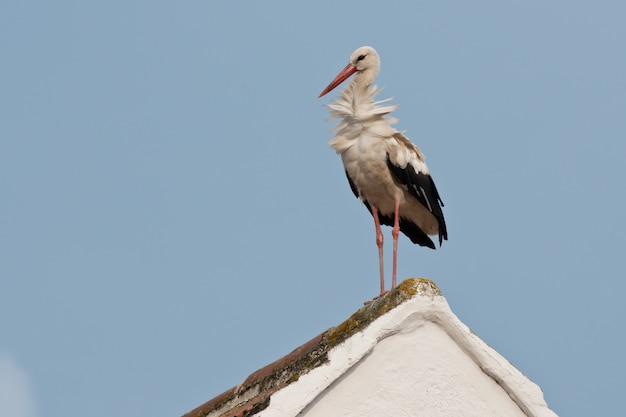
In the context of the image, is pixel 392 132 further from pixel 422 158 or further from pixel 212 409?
pixel 212 409

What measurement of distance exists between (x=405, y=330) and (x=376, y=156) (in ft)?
13.5

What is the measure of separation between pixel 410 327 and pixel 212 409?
5.15 ft

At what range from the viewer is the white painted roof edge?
5.72m

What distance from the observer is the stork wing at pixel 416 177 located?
10195 mm

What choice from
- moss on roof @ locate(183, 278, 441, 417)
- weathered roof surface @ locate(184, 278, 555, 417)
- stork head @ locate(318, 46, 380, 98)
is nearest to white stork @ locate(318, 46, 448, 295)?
stork head @ locate(318, 46, 380, 98)

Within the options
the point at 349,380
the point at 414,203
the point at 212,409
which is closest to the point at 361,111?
the point at 414,203

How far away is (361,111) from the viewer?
10094 mm

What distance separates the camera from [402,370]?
6121 mm

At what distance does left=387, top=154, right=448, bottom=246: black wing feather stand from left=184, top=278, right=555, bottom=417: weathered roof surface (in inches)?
154

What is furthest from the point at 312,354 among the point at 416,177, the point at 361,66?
the point at 361,66

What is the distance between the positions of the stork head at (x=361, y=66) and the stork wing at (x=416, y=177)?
92 cm

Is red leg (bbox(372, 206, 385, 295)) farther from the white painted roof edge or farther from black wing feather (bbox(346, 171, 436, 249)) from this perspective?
the white painted roof edge

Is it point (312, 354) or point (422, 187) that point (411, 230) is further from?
point (312, 354)

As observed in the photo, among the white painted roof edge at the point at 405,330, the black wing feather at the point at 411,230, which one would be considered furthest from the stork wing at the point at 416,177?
the white painted roof edge at the point at 405,330
